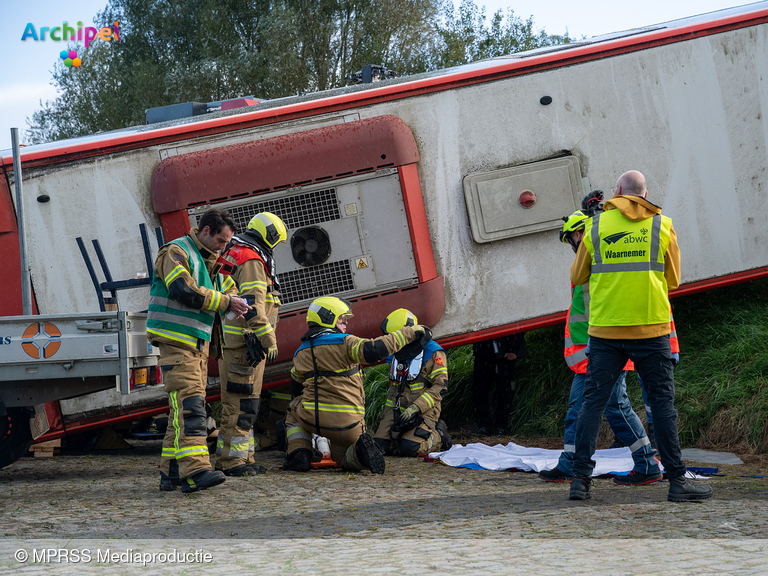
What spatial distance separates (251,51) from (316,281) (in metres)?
18.7

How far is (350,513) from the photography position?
427cm

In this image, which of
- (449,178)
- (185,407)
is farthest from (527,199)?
(185,407)

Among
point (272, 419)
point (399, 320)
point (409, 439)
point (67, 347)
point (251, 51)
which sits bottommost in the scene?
A: point (409, 439)

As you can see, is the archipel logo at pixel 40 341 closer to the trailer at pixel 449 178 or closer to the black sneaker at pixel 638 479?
the trailer at pixel 449 178

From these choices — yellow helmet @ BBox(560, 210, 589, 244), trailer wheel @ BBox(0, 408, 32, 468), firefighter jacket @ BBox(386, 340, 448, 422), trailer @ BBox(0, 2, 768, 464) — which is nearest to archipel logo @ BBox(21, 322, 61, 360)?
trailer wheel @ BBox(0, 408, 32, 468)

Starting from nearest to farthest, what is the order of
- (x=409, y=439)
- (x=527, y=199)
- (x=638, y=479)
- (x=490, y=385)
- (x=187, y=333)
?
(x=638, y=479) → (x=187, y=333) → (x=527, y=199) → (x=409, y=439) → (x=490, y=385)

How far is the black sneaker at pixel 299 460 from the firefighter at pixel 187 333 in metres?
1.10

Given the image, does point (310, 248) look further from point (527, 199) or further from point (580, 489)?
point (580, 489)

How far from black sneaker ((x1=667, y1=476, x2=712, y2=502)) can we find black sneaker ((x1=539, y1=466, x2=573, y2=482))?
37.7 inches

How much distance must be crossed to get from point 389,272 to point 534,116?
6.46 ft

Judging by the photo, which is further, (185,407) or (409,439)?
(409,439)

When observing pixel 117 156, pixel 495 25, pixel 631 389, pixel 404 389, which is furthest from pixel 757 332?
pixel 495 25

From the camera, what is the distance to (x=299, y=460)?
6.06 m

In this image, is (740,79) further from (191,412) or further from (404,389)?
(191,412)
